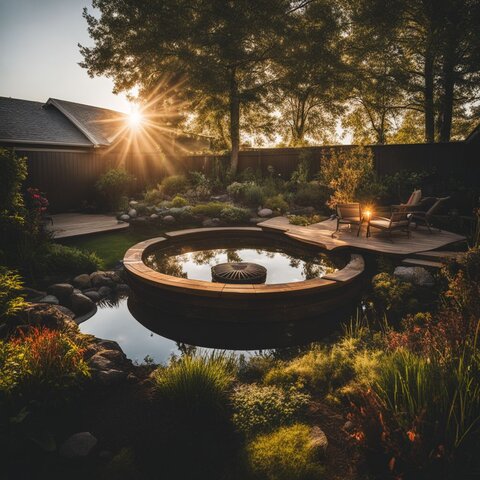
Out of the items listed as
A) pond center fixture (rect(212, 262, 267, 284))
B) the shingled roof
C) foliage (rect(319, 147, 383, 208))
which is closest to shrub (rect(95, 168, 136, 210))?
the shingled roof

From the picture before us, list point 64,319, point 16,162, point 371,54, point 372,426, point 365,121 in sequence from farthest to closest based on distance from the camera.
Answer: point 365,121
point 371,54
point 16,162
point 64,319
point 372,426

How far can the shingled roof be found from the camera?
1367cm

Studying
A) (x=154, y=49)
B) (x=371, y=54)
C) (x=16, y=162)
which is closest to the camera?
(x=16, y=162)

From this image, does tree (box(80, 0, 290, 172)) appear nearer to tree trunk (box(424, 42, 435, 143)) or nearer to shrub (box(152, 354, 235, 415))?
tree trunk (box(424, 42, 435, 143))

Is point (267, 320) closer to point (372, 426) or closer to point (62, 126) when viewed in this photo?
point (372, 426)

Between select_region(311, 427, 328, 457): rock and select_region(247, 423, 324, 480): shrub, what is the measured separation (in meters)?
0.02

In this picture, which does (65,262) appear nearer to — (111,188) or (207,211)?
(207,211)

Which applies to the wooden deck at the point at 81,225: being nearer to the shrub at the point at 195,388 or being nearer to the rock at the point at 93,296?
the rock at the point at 93,296

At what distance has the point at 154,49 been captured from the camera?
15.9m

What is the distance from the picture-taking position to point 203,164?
61.4 feet

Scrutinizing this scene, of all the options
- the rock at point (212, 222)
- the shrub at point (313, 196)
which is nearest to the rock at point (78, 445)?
the rock at point (212, 222)

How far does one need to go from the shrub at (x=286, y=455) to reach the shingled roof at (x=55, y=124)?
1428 cm

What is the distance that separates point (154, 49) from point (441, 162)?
1358cm

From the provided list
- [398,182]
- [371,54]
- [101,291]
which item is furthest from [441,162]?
[101,291]
